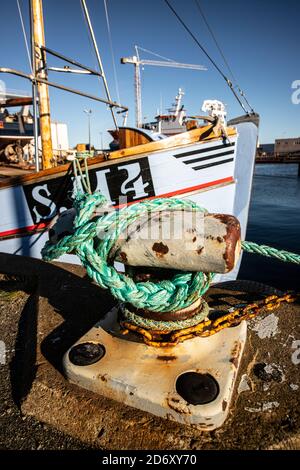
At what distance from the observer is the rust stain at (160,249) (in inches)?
42.4

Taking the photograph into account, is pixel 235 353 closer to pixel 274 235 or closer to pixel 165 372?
pixel 165 372

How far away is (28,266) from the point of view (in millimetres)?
2736

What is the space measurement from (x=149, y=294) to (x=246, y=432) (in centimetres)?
60

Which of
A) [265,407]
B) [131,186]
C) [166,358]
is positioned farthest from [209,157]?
[265,407]

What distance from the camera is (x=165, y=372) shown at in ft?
3.79

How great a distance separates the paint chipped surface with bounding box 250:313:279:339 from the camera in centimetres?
153

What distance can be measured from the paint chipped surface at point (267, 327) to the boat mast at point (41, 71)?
5497 millimetres

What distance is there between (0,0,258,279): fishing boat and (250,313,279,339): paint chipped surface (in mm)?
3543

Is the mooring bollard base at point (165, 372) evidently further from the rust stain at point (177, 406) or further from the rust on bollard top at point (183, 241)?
the rust on bollard top at point (183, 241)

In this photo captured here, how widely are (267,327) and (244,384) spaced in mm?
498

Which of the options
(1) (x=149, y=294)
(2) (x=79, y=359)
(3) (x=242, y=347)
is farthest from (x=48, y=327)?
(3) (x=242, y=347)

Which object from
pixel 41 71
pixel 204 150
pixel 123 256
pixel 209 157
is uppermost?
pixel 41 71

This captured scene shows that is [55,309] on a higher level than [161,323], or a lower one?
lower
